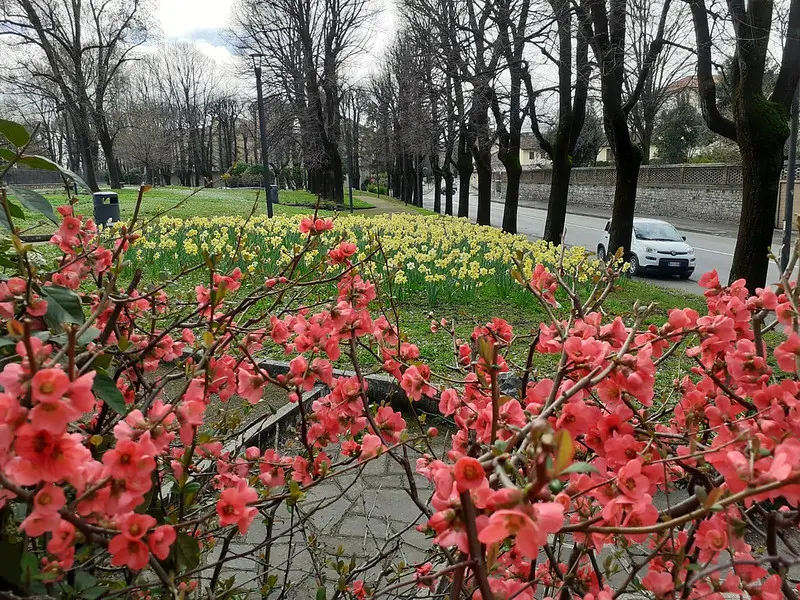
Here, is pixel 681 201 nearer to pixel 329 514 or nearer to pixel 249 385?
pixel 329 514

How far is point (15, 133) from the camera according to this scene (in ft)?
4.08

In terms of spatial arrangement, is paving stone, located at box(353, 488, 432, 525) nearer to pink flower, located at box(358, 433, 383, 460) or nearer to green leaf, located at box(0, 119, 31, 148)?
pink flower, located at box(358, 433, 383, 460)

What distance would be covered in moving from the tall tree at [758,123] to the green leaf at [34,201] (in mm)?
8029

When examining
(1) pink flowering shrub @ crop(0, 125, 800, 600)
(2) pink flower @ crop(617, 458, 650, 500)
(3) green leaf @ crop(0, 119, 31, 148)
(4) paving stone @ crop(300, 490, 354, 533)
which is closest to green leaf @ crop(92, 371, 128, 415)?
(1) pink flowering shrub @ crop(0, 125, 800, 600)

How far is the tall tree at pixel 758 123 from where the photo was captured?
7367mm

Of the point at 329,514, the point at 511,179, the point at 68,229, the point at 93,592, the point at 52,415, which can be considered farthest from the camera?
the point at 511,179

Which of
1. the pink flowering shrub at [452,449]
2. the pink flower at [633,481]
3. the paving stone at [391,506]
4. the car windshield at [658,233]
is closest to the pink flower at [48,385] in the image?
the pink flowering shrub at [452,449]

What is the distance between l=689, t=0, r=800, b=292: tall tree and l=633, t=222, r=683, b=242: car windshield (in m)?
5.96

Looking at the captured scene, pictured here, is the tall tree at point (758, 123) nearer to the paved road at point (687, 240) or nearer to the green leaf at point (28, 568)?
the paved road at point (687, 240)

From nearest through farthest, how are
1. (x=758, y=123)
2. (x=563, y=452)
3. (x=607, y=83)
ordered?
(x=563, y=452), (x=758, y=123), (x=607, y=83)

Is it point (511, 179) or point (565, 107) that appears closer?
point (565, 107)

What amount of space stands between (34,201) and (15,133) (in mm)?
148

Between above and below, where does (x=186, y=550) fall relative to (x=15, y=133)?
below

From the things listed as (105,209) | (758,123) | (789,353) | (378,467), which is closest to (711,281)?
(789,353)
